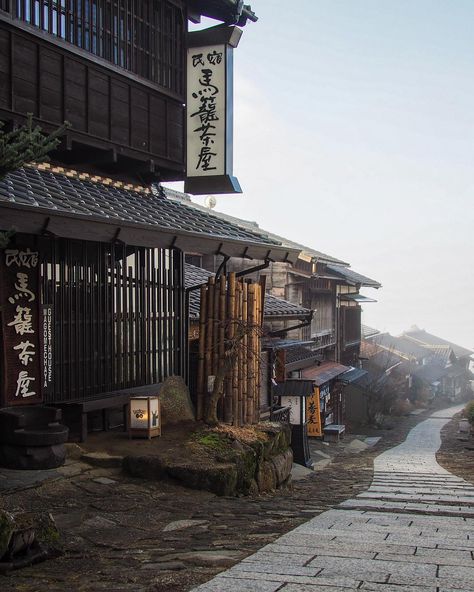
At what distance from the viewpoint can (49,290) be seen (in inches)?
463

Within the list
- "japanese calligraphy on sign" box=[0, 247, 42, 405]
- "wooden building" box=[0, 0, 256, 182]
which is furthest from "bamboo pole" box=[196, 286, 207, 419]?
"japanese calligraphy on sign" box=[0, 247, 42, 405]

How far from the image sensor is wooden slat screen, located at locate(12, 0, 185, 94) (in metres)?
12.4

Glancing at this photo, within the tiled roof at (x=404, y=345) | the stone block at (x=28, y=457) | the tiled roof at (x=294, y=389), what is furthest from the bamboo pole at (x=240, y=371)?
the tiled roof at (x=404, y=345)

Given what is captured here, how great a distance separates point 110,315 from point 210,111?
18.0 ft

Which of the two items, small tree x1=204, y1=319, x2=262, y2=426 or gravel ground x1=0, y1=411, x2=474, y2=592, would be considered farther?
small tree x1=204, y1=319, x2=262, y2=426

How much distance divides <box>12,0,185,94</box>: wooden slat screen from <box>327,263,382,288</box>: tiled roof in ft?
78.9

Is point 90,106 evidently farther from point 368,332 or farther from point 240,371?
point 368,332

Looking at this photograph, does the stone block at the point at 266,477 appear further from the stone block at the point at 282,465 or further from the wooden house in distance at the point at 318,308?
the wooden house in distance at the point at 318,308

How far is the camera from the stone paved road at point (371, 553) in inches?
209

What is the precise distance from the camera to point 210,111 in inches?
611

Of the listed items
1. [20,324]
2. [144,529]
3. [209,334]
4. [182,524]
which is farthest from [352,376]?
[144,529]

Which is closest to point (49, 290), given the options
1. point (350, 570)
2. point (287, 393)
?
point (350, 570)

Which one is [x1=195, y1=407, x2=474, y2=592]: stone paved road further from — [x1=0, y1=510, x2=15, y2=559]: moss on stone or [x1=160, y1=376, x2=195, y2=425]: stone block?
[x1=160, y1=376, x2=195, y2=425]: stone block

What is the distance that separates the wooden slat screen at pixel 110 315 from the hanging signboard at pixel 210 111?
1.93 metres
